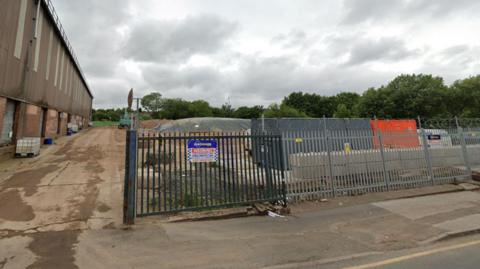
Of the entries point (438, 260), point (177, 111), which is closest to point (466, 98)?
point (438, 260)

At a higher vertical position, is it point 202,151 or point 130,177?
point 202,151

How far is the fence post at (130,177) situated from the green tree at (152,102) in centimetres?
10244

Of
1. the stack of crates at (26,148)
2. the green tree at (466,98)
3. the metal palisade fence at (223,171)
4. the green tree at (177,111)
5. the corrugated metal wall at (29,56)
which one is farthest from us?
the green tree at (177,111)

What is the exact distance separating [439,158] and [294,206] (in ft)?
22.5

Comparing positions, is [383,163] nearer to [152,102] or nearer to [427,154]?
[427,154]

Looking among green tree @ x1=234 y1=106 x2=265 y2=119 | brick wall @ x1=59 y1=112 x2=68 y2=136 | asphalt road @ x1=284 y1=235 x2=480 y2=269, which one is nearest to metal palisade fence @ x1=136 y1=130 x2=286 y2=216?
asphalt road @ x1=284 y1=235 x2=480 y2=269

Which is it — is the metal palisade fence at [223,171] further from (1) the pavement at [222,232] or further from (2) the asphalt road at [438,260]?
(2) the asphalt road at [438,260]

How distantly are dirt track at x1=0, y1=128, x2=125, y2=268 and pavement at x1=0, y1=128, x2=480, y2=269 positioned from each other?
20 mm

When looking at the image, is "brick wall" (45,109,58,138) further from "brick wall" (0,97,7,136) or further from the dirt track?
the dirt track

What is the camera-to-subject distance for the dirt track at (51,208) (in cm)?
359

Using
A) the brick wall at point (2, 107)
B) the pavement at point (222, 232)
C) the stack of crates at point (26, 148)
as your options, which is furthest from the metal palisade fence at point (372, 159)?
the stack of crates at point (26, 148)

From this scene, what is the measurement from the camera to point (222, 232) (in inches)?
181

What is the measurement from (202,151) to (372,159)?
5.89m

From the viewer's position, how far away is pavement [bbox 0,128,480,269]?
3.52 m
